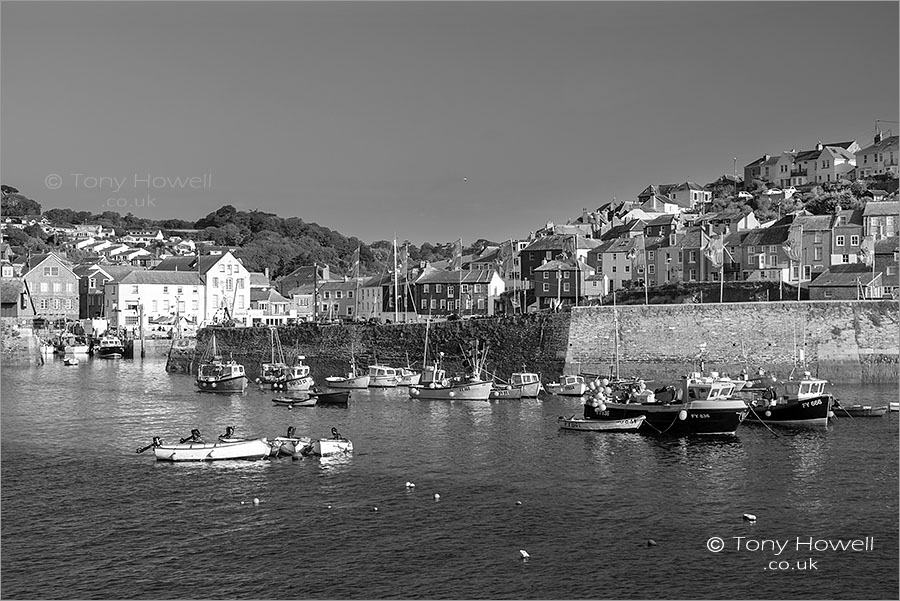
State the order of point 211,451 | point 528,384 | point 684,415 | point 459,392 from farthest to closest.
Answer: point 528,384
point 459,392
point 684,415
point 211,451

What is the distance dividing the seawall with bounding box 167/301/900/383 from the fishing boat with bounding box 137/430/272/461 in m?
28.0

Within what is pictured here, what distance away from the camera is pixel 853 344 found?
5428cm

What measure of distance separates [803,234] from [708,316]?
76.7ft

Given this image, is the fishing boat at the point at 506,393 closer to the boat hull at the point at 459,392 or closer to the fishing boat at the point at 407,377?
the boat hull at the point at 459,392

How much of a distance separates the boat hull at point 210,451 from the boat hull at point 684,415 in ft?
45.7

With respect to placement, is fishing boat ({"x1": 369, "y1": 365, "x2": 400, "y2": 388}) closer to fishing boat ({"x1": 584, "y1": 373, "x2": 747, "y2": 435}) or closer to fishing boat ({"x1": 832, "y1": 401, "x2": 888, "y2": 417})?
fishing boat ({"x1": 584, "y1": 373, "x2": 747, "y2": 435})

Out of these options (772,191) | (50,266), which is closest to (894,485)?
(50,266)

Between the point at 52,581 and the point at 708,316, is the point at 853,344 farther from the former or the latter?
the point at 52,581

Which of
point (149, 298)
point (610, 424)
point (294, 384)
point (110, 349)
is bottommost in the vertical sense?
point (610, 424)

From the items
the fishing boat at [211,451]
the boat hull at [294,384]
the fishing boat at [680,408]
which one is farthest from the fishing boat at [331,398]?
the fishing boat at [211,451]

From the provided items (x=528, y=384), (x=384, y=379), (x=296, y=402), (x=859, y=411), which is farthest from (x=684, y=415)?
(x=384, y=379)

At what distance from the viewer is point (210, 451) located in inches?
1270

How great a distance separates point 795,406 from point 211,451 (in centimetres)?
2229

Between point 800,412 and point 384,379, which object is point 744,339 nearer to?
point 800,412
